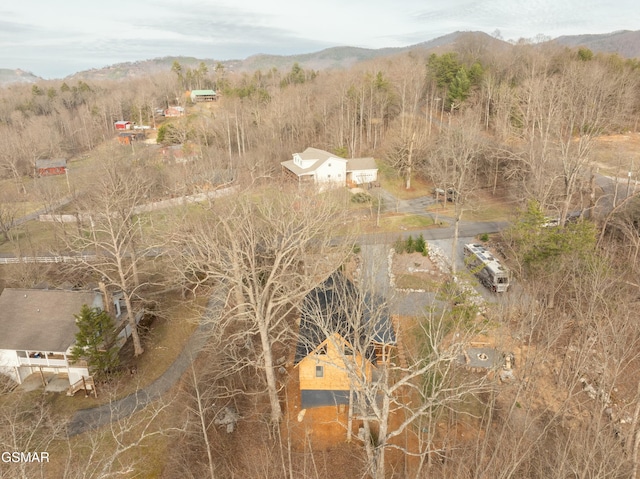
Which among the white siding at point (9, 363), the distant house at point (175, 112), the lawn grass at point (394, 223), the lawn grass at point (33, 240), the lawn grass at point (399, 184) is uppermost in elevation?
the distant house at point (175, 112)

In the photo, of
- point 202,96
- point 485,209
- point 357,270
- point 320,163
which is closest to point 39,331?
point 357,270

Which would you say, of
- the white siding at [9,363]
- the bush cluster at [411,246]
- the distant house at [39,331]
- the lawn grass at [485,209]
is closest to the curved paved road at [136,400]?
the distant house at [39,331]

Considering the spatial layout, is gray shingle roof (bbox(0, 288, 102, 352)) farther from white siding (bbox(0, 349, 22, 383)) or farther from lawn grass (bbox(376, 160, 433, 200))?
lawn grass (bbox(376, 160, 433, 200))

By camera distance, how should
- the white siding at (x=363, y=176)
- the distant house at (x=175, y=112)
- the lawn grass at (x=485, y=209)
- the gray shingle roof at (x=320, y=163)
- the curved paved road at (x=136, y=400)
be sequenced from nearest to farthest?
the curved paved road at (x=136, y=400) → the lawn grass at (x=485, y=209) → the gray shingle roof at (x=320, y=163) → the white siding at (x=363, y=176) → the distant house at (x=175, y=112)

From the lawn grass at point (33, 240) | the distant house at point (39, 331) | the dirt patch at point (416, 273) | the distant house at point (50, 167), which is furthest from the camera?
the distant house at point (50, 167)

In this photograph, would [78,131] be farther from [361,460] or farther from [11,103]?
[361,460]

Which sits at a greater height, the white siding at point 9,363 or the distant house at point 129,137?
the distant house at point 129,137

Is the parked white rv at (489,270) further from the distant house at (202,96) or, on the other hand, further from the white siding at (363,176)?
the distant house at (202,96)

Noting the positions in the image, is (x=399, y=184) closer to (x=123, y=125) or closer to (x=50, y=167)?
(x=50, y=167)
